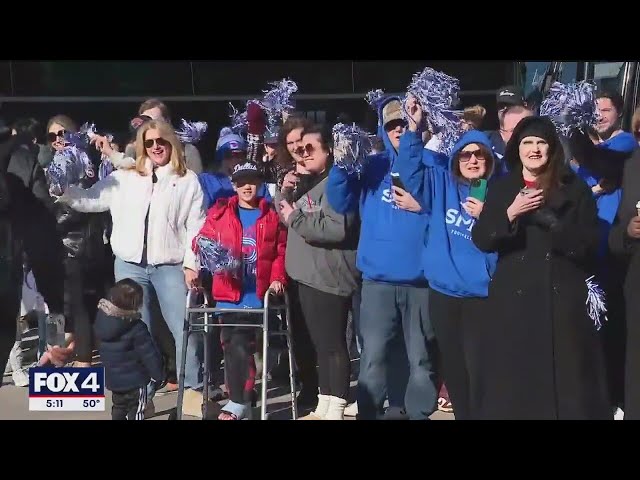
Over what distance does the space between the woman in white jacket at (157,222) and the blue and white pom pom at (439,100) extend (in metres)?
1.16

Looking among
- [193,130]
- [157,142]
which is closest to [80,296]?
[157,142]

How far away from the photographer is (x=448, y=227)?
16.7 ft

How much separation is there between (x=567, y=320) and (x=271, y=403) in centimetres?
149

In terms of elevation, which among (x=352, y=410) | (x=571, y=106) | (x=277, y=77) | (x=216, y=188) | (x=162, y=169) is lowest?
(x=352, y=410)

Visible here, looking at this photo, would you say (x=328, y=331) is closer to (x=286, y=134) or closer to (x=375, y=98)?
(x=286, y=134)

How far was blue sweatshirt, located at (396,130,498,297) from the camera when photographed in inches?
200

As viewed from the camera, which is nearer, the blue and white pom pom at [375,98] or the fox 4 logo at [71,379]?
the blue and white pom pom at [375,98]

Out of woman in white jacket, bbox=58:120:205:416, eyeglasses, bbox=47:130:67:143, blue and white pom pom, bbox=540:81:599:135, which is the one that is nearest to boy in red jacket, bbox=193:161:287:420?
woman in white jacket, bbox=58:120:205:416

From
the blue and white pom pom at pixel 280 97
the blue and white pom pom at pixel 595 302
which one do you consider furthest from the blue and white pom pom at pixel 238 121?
the blue and white pom pom at pixel 595 302

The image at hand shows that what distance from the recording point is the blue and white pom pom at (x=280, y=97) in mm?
5043

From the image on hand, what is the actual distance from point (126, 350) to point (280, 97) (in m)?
1.44

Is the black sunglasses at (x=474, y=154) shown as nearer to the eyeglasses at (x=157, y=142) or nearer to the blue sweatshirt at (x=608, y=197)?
the blue sweatshirt at (x=608, y=197)
